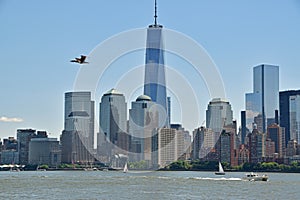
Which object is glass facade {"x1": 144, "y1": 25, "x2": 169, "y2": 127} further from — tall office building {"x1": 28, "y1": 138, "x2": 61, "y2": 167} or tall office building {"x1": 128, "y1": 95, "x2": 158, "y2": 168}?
tall office building {"x1": 28, "y1": 138, "x2": 61, "y2": 167}

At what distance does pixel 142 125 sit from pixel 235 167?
33909mm

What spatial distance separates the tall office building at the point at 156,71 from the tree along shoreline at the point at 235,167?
27883 millimetres

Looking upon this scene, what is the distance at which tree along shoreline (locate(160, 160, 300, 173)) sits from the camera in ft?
452

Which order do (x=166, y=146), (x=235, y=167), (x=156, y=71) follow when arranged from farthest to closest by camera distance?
(x=156, y=71)
(x=166, y=146)
(x=235, y=167)

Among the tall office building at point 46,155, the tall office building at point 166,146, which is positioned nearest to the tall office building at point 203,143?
Result: the tall office building at point 166,146

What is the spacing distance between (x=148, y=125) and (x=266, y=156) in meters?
32.5

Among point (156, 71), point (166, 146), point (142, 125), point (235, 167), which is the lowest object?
point (235, 167)

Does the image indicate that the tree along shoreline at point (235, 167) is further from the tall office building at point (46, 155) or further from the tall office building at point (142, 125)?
the tall office building at point (46, 155)

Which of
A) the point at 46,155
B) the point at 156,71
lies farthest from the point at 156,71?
the point at 46,155

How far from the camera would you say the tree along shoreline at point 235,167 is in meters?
138

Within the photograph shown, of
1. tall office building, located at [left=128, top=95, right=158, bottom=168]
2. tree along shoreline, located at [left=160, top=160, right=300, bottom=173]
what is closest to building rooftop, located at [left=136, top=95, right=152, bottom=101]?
tall office building, located at [left=128, top=95, right=158, bottom=168]

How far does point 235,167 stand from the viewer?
5807 inches

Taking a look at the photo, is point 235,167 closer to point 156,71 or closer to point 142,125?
point 142,125

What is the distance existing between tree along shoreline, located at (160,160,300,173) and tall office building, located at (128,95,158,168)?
18704mm
